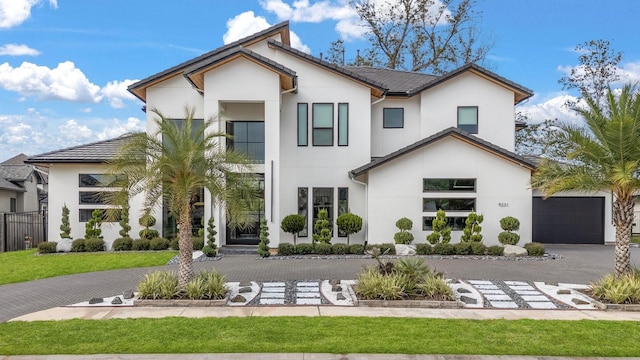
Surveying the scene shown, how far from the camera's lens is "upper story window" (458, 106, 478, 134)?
19.3 m

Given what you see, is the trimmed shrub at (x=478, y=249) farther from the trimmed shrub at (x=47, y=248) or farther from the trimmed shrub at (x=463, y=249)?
the trimmed shrub at (x=47, y=248)

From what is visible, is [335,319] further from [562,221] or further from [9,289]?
[562,221]

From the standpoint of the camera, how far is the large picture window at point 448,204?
56.5ft

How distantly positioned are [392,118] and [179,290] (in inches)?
509

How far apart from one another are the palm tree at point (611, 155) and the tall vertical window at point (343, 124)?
8801mm

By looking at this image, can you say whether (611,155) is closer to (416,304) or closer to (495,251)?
(416,304)

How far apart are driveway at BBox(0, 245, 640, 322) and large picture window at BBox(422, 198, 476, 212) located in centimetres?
264

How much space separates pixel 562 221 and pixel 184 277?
57.4ft

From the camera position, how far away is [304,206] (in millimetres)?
18281

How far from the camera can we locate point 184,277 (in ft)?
32.3

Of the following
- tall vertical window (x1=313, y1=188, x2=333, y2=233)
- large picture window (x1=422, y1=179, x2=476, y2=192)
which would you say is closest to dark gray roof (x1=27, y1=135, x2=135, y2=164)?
tall vertical window (x1=313, y1=188, x2=333, y2=233)

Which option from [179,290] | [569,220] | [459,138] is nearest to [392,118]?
[459,138]

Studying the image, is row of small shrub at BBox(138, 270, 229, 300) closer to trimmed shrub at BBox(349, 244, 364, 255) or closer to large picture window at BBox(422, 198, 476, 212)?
trimmed shrub at BBox(349, 244, 364, 255)

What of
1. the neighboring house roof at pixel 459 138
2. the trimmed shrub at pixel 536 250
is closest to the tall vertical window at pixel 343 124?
the neighboring house roof at pixel 459 138
